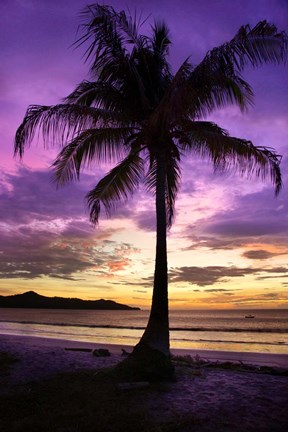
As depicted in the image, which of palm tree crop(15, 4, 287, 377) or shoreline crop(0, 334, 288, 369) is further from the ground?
palm tree crop(15, 4, 287, 377)

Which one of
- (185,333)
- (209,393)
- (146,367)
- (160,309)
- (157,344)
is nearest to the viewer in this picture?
(209,393)

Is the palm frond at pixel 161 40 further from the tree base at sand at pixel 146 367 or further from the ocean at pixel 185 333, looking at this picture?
the ocean at pixel 185 333

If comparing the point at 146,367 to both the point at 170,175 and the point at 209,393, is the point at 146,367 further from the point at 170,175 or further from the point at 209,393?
the point at 170,175

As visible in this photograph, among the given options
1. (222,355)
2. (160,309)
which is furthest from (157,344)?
(222,355)

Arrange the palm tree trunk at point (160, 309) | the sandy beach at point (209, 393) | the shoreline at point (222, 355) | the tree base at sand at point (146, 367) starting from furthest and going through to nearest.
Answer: the shoreline at point (222, 355) → the palm tree trunk at point (160, 309) → the tree base at sand at point (146, 367) → the sandy beach at point (209, 393)

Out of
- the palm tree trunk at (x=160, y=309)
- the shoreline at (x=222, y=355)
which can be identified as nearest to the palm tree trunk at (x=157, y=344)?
the palm tree trunk at (x=160, y=309)

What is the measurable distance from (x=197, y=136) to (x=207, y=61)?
1925 millimetres

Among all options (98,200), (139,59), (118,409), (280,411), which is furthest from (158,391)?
(139,59)

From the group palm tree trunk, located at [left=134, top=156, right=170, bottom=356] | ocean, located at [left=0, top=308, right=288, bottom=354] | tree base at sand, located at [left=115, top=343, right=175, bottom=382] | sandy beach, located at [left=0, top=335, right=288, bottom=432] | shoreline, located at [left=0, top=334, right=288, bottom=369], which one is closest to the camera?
sandy beach, located at [left=0, top=335, right=288, bottom=432]

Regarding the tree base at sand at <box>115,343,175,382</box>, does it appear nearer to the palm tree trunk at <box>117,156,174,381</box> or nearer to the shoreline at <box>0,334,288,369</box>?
the palm tree trunk at <box>117,156,174,381</box>

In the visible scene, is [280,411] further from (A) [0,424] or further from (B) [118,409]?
(A) [0,424]

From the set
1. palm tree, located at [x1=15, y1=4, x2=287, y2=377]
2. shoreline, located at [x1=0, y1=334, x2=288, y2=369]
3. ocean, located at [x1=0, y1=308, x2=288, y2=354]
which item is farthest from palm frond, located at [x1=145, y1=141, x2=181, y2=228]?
ocean, located at [x1=0, y1=308, x2=288, y2=354]

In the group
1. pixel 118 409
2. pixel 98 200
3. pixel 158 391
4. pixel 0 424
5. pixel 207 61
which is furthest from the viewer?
pixel 98 200

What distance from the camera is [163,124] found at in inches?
364
